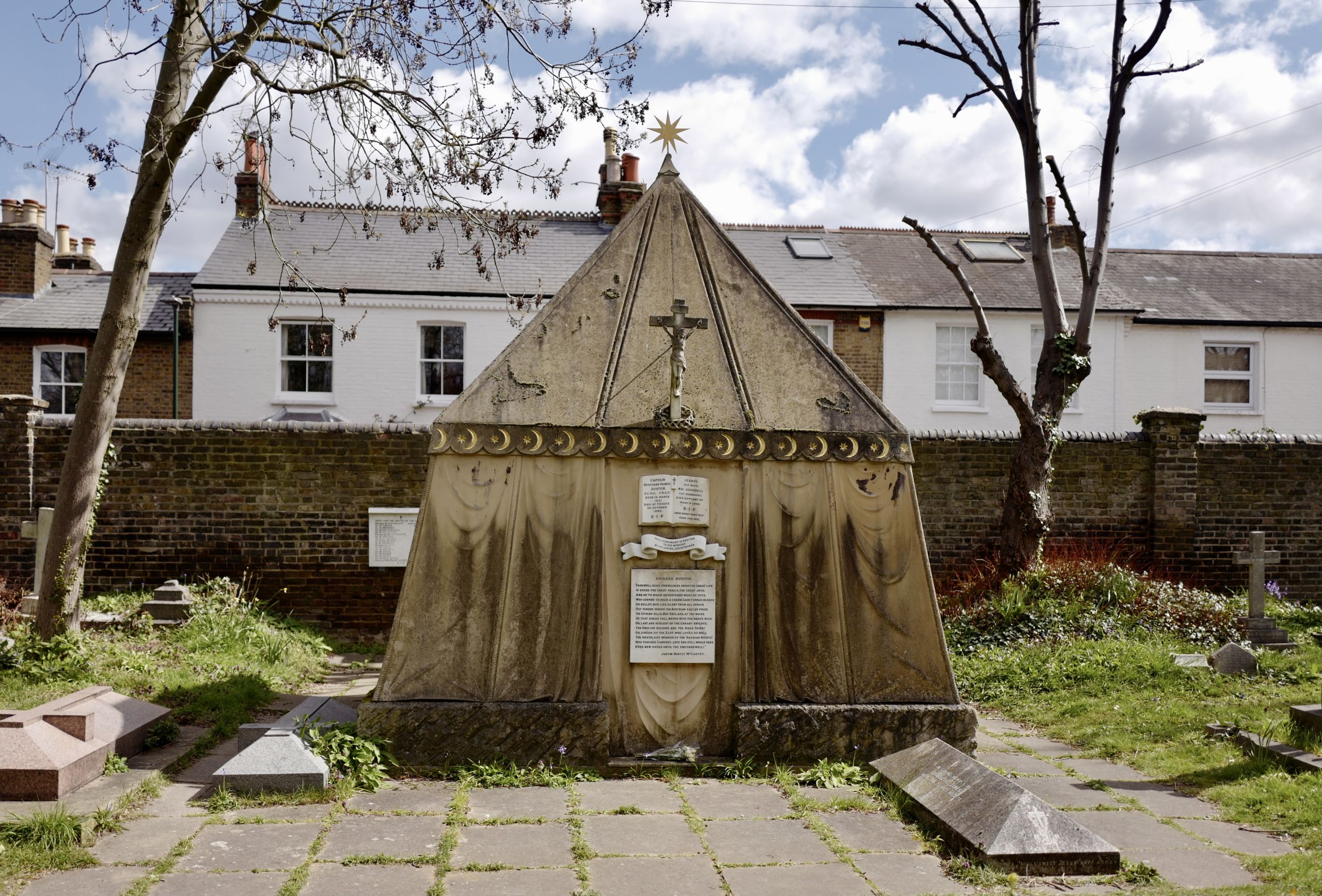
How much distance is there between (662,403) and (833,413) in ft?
3.61

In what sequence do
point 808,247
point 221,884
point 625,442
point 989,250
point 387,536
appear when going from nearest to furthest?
point 221,884 < point 625,442 < point 387,536 < point 808,247 < point 989,250

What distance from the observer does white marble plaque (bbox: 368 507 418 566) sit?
1123 centimetres

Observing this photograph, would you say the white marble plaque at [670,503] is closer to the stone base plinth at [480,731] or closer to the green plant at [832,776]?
the stone base plinth at [480,731]

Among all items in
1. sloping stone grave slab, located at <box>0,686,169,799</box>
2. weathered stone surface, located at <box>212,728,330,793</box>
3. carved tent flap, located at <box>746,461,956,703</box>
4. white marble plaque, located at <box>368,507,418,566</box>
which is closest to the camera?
sloping stone grave slab, located at <box>0,686,169,799</box>

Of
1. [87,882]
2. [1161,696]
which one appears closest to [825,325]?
[1161,696]

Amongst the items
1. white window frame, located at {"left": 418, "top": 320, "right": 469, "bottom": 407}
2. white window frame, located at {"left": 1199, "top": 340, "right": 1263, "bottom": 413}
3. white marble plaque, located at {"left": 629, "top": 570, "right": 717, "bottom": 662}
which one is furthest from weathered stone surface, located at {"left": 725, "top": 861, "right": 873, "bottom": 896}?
Answer: white window frame, located at {"left": 1199, "top": 340, "right": 1263, "bottom": 413}

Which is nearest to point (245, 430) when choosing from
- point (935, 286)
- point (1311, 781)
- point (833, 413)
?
point (833, 413)

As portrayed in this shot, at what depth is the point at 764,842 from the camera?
4.98 meters

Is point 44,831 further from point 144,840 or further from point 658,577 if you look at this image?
point 658,577

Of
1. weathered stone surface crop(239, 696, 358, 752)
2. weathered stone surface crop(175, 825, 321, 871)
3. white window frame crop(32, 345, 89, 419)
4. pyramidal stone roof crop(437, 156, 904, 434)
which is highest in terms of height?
white window frame crop(32, 345, 89, 419)

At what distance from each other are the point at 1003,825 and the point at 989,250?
19.6 metres

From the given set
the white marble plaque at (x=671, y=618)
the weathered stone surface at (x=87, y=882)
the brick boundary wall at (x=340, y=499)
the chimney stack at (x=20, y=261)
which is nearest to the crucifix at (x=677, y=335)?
the white marble plaque at (x=671, y=618)

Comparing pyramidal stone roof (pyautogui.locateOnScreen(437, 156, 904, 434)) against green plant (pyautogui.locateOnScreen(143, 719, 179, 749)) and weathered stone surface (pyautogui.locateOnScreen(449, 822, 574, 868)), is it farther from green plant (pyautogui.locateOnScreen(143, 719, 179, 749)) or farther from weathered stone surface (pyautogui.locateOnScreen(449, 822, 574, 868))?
green plant (pyautogui.locateOnScreen(143, 719, 179, 749))

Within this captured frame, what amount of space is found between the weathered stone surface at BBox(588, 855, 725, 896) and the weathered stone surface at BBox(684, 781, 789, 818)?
2.38ft
